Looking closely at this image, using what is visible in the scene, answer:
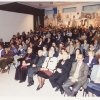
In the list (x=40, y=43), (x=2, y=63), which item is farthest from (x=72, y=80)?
(x=40, y=43)

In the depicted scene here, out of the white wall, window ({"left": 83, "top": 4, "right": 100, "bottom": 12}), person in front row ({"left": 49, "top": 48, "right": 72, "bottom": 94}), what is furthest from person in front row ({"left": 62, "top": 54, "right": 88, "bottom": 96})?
window ({"left": 83, "top": 4, "right": 100, "bottom": 12})

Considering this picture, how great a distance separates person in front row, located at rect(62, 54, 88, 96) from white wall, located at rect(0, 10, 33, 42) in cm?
753

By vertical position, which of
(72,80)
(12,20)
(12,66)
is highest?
(12,20)

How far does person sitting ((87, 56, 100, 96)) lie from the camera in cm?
412

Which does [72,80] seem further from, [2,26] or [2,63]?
[2,26]

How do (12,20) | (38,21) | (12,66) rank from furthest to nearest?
(38,21) → (12,20) → (12,66)

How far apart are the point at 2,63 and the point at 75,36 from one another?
15.5ft

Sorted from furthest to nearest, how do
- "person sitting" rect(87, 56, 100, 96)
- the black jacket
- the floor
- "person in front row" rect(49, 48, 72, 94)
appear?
the black jacket
the floor
"person in front row" rect(49, 48, 72, 94)
"person sitting" rect(87, 56, 100, 96)

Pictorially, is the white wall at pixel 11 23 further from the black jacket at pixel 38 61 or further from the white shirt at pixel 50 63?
the white shirt at pixel 50 63

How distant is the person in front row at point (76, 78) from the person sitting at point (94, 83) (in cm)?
15

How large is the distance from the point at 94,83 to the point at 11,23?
916 centimetres

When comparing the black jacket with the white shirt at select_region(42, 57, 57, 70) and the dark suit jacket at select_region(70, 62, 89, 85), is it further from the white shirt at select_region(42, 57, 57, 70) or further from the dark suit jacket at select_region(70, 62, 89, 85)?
the dark suit jacket at select_region(70, 62, 89, 85)

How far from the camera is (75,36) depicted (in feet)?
35.0

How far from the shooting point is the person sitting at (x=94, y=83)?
4117 mm
